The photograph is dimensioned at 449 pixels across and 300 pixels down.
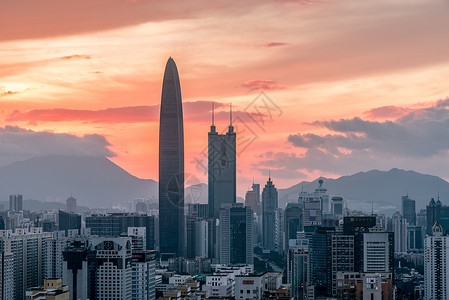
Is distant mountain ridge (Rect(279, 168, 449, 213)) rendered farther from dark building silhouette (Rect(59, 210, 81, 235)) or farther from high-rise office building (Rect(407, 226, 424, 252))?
dark building silhouette (Rect(59, 210, 81, 235))

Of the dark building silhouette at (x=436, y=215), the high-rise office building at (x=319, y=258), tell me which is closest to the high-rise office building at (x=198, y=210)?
the dark building silhouette at (x=436, y=215)

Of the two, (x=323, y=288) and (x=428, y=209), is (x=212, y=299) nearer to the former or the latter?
(x=323, y=288)

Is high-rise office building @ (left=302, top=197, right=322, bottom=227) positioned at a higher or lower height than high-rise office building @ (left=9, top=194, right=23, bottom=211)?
lower

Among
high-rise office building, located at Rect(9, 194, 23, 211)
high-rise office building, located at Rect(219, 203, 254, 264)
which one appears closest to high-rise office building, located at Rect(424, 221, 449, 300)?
high-rise office building, located at Rect(219, 203, 254, 264)

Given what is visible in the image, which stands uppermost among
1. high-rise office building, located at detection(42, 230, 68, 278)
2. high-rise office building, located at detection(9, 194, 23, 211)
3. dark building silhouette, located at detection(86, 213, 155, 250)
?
high-rise office building, located at detection(9, 194, 23, 211)

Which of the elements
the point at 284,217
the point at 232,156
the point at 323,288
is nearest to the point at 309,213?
the point at 284,217

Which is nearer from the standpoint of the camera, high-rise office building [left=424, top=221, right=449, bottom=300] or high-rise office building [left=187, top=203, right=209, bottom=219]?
high-rise office building [left=424, top=221, right=449, bottom=300]

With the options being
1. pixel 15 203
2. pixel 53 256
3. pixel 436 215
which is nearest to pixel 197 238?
pixel 436 215

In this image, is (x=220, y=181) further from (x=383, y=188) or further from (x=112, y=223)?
(x=383, y=188)
